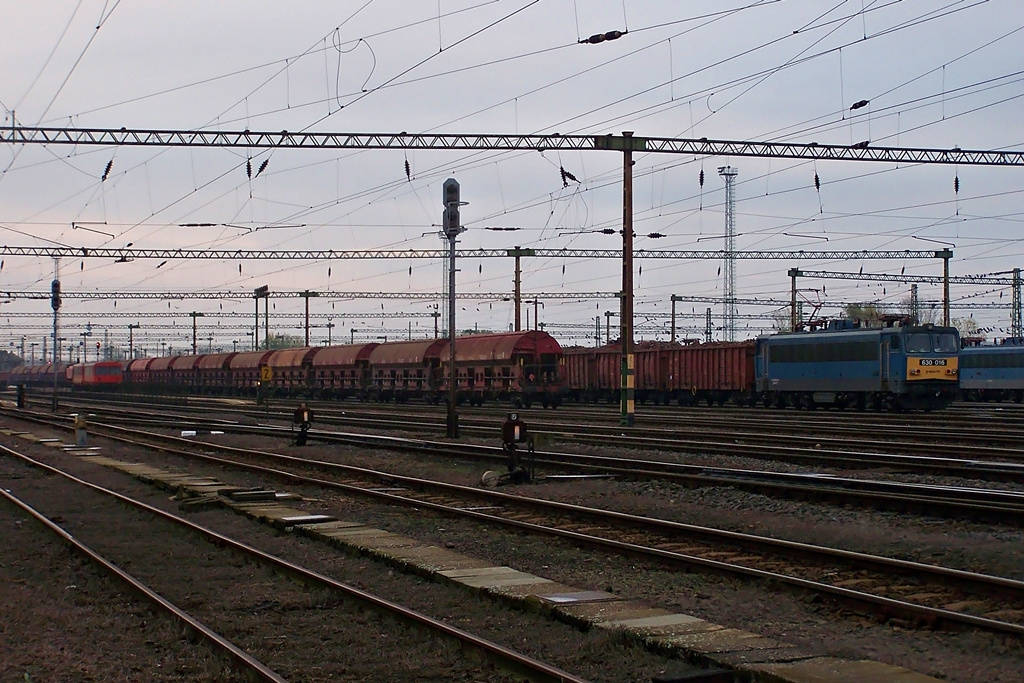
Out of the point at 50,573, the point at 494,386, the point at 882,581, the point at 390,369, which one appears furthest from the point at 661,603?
the point at 390,369

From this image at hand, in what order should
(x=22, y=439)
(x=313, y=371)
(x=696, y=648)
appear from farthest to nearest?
(x=313, y=371) < (x=22, y=439) < (x=696, y=648)

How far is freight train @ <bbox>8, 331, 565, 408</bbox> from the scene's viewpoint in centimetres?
4844

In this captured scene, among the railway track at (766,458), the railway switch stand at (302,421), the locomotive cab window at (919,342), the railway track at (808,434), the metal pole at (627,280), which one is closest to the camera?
the railway track at (766,458)

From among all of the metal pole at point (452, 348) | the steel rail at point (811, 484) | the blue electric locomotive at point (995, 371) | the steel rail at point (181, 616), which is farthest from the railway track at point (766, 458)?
the blue electric locomotive at point (995, 371)

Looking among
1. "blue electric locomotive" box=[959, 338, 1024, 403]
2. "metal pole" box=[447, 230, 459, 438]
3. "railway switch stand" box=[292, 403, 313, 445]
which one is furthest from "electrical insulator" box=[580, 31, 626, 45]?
"blue electric locomotive" box=[959, 338, 1024, 403]

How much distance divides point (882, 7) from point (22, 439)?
28299 millimetres

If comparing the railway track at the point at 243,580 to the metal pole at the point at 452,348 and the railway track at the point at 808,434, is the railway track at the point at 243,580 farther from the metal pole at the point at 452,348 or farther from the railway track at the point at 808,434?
the railway track at the point at 808,434

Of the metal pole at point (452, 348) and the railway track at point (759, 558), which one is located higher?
the metal pole at point (452, 348)

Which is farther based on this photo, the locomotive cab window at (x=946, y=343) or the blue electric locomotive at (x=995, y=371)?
the blue electric locomotive at (x=995, y=371)

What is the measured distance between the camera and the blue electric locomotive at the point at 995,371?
173ft

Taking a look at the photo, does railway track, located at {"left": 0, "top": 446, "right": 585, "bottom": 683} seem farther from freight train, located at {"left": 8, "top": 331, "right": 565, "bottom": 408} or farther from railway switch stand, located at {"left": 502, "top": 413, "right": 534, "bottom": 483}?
freight train, located at {"left": 8, "top": 331, "right": 565, "bottom": 408}

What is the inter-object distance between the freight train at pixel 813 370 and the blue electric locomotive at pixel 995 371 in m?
13.6

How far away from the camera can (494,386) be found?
4947cm

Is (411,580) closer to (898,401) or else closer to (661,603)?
(661,603)
